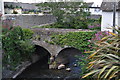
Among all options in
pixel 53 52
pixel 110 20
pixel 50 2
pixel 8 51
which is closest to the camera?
pixel 8 51

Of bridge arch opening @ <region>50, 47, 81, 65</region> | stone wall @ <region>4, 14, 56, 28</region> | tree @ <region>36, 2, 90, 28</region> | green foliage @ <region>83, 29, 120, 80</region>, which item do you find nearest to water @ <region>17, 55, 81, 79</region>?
bridge arch opening @ <region>50, 47, 81, 65</region>

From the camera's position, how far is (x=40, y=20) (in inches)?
1045

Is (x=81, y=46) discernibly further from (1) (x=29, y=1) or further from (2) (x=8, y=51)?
(1) (x=29, y=1)

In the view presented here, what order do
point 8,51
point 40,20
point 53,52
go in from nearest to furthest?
point 8,51 → point 53,52 → point 40,20

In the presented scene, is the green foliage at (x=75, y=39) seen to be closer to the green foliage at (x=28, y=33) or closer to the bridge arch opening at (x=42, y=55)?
the green foliage at (x=28, y=33)

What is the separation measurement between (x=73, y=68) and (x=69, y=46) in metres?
1.87

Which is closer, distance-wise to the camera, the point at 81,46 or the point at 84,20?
the point at 81,46

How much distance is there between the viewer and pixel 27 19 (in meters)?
23.2

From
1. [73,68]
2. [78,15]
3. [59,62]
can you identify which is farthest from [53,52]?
[78,15]

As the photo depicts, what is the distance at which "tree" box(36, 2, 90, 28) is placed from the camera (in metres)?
24.0

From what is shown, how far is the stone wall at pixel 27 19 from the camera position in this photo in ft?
66.8

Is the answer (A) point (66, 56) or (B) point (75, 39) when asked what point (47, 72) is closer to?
(B) point (75, 39)

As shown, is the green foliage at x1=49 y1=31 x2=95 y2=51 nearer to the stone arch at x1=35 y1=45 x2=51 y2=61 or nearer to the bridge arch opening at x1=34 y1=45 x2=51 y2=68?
the bridge arch opening at x1=34 y1=45 x2=51 y2=68

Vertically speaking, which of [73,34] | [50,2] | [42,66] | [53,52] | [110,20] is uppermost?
[50,2]
